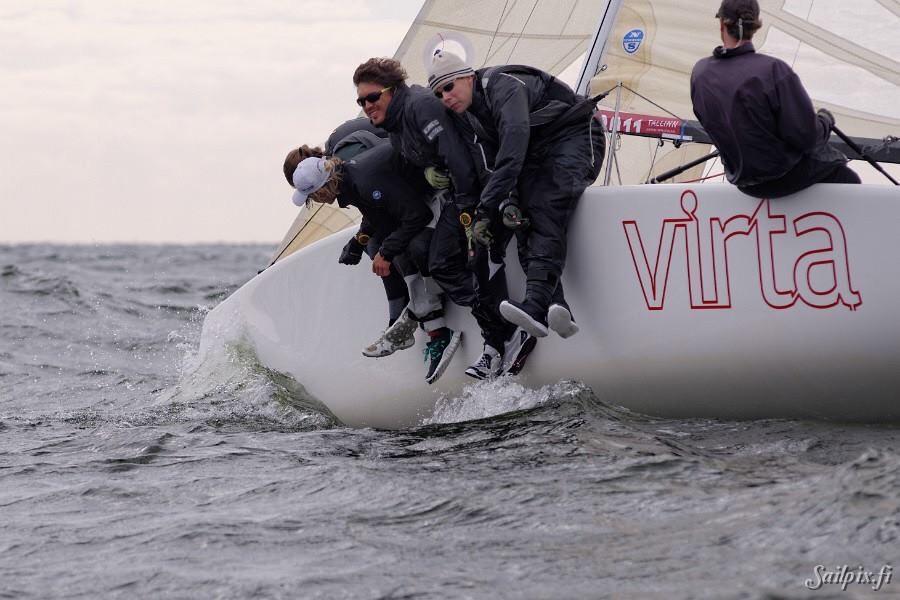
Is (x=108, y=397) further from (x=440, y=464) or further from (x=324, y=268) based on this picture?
(x=440, y=464)

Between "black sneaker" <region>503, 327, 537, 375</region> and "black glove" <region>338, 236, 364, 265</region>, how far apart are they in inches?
27.4

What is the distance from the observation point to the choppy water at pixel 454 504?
256 centimetres

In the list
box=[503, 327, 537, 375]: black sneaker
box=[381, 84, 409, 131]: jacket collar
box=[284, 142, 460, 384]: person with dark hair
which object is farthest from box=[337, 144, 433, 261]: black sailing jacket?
box=[503, 327, 537, 375]: black sneaker

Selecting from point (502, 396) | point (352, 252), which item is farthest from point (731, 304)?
point (352, 252)

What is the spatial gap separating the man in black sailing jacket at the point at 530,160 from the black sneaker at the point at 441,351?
0.49 metres

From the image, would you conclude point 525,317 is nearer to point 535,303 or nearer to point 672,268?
point 535,303

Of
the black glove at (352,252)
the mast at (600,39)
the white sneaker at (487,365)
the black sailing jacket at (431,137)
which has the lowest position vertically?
the white sneaker at (487,365)

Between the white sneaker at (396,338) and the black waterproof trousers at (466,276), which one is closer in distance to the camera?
the black waterproof trousers at (466,276)

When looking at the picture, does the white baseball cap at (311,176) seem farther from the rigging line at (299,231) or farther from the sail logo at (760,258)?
the rigging line at (299,231)

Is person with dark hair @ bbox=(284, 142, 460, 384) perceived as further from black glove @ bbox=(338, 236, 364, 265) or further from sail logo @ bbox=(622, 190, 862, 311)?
sail logo @ bbox=(622, 190, 862, 311)

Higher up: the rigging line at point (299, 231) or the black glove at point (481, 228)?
the black glove at point (481, 228)

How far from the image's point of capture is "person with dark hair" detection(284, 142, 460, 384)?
14.5 feet

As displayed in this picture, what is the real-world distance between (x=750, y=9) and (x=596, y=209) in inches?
33.2

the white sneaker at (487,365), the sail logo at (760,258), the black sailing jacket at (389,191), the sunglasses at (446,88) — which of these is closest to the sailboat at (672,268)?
the sail logo at (760,258)
